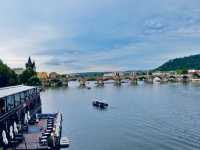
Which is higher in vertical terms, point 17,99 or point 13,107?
point 17,99

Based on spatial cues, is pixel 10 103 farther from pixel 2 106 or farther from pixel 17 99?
pixel 17 99

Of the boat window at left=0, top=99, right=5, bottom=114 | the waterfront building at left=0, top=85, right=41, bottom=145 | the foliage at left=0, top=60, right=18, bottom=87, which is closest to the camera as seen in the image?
the boat window at left=0, top=99, right=5, bottom=114

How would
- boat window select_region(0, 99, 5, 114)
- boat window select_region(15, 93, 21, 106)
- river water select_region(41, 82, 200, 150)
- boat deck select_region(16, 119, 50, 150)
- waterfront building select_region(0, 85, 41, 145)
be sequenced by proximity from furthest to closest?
river water select_region(41, 82, 200, 150) → boat window select_region(15, 93, 21, 106) → waterfront building select_region(0, 85, 41, 145) → boat window select_region(0, 99, 5, 114) → boat deck select_region(16, 119, 50, 150)

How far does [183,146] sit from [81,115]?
46.4 m

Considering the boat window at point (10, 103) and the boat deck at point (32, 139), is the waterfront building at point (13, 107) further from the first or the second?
the boat deck at point (32, 139)

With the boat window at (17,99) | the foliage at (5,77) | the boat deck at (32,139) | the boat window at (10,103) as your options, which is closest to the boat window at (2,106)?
the boat window at (10,103)

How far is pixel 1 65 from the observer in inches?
6137

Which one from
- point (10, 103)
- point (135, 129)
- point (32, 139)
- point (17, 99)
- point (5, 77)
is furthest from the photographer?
point (5, 77)

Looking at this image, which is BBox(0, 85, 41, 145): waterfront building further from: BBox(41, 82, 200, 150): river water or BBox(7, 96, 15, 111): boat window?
BBox(41, 82, 200, 150): river water

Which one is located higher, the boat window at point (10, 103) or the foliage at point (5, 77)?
the foliage at point (5, 77)

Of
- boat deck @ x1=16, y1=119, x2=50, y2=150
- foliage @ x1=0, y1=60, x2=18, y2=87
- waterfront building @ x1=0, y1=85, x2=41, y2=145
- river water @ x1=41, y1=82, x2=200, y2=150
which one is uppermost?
foliage @ x1=0, y1=60, x2=18, y2=87

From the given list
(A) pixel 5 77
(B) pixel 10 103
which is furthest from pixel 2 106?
(A) pixel 5 77

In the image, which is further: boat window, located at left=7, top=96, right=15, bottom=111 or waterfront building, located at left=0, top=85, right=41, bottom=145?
boat window, located at left=7, top=96, right=15, bottom=111

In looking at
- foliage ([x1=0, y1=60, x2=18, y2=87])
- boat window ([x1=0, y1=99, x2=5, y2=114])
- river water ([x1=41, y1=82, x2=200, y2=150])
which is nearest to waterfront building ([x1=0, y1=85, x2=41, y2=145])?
boat window ([x1=0, y1=99, x2=5, y2=114])
